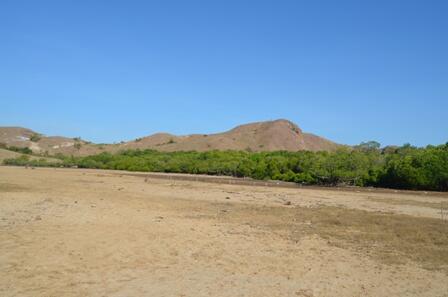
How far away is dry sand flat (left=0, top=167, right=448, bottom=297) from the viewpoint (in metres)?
8.62

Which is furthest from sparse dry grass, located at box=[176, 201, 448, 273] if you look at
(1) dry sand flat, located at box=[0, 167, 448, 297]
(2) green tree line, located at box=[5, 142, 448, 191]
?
(2) green tree line, located at box=[5, 142, 448, 191]

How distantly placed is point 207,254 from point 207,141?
112623mm

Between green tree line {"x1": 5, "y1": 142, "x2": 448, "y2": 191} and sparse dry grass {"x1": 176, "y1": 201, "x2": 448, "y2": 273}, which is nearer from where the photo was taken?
sparse dry grass {"x1": 176, "y1": 201, "x2": 448, "y2": 273}

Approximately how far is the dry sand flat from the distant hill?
98.4m

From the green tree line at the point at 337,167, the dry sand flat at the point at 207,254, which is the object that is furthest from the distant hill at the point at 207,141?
the dry sand flat at the point at 207,254

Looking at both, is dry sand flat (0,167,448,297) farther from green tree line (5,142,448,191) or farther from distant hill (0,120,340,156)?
distant hill (0,120,340,156)

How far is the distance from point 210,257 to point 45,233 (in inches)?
193

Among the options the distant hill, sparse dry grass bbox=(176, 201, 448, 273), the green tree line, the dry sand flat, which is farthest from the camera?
the distant hill

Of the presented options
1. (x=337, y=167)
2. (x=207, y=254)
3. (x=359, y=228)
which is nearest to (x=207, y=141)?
(x=337, y=167)

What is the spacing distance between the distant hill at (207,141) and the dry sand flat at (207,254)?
98372mm

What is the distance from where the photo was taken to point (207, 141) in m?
124

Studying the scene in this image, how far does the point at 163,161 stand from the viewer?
84.3 metres

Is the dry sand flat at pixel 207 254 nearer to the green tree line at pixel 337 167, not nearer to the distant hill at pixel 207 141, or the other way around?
the green tree line at pixel 337 167

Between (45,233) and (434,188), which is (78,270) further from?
(434,188)
